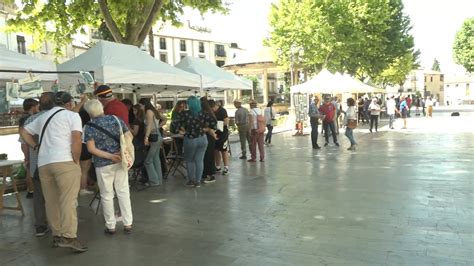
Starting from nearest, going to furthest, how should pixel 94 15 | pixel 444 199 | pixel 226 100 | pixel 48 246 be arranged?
1. pixel 48 246
2. pixel 444 199
3. pixel 94 15
4. pixel 226 100

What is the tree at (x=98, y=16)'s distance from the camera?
454 inches

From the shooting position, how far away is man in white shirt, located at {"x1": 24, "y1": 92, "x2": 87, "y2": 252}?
434 centimetres

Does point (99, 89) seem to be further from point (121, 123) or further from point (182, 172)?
point (182, 172)

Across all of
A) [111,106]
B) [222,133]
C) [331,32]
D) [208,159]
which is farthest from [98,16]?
[331,32]

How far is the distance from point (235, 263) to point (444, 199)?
A: 372 centimetres

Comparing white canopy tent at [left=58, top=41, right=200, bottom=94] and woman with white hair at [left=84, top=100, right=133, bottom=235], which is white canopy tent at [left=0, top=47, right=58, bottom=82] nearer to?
white canopy tent at [left=58, top=41, right=200, bottom=94]

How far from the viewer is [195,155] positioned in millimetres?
7609

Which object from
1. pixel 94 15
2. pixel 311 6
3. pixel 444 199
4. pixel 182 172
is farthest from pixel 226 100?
pixel 444 199

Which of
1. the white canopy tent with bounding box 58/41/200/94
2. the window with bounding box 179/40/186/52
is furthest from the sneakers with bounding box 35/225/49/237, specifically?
the window with bounding box 179/40/186/52

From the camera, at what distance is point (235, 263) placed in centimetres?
409

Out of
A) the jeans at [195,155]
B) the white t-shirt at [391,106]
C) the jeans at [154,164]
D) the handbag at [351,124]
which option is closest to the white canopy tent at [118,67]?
the jeans at [154,164]

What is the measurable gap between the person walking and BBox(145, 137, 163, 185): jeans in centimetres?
59

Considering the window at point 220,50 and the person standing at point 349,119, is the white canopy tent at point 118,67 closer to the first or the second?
the person standing at point 349,119

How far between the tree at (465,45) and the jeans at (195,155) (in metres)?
51.2
